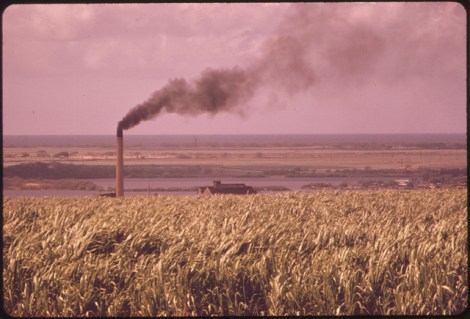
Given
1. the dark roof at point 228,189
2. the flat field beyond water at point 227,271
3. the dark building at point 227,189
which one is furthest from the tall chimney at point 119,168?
the flat field beyond water at point 227,271

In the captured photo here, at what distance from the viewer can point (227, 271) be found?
6.86 metres

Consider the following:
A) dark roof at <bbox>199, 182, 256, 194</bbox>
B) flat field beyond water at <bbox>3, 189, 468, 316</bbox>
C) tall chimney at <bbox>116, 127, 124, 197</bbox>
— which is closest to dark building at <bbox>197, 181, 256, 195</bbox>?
dark roof at <bbox>199, 182, 256, 194</bbox>

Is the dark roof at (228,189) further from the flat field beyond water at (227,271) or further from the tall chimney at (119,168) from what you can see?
the flat field beyond water at (227,271)

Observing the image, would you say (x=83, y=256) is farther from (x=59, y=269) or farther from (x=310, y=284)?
(x=310, y=284)

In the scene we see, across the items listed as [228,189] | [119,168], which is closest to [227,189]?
[228,189]

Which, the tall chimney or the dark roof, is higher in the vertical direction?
the tall chimney

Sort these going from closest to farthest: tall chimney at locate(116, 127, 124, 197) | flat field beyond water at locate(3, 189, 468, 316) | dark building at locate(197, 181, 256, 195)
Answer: flat field beyond water at locate(3, 189, 468, 316), tall chimney at locate(116, 127, 124, 197), dark building at locate(197, 181, 256, 195)

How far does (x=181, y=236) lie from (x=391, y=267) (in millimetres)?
3262

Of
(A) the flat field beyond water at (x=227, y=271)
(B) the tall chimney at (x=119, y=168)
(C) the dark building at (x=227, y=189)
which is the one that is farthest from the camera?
(C) the dark building at (x=227, y=189)

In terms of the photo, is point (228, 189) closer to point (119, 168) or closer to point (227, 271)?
point (119, 168)

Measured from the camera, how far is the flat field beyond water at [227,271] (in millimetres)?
6402

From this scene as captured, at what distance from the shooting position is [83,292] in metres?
6.63

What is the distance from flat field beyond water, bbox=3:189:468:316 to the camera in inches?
252

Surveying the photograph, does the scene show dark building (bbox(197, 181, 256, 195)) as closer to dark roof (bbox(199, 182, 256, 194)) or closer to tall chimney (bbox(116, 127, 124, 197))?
dark roof (bbox(199, 182, 256, 194))
